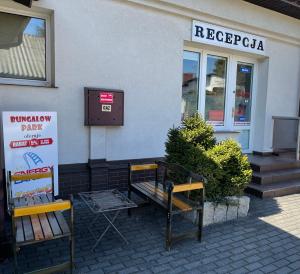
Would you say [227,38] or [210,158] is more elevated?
[227,38]

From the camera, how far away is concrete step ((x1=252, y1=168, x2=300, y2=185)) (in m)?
5.28

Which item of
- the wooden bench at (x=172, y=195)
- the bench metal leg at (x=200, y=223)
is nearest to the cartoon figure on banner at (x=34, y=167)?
the wooden bench at (x=172, y=195)

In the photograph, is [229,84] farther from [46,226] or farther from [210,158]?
[46,226]

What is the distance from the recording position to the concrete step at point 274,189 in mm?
4982

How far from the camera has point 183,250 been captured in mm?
3152

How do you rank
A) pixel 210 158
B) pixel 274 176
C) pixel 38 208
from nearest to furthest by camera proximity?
pixel 38 208, pixel 210 158, pixel 274 176

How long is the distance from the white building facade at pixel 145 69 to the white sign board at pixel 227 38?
0.02 m

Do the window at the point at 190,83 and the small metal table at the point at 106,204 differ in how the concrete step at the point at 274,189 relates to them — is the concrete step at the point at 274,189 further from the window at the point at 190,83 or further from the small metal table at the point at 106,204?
the small metal table at the point at 106,204

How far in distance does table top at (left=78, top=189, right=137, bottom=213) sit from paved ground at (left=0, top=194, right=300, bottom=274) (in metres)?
0.44

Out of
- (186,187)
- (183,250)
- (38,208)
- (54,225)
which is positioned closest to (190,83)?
(186,187)

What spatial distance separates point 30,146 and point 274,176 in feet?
13.8

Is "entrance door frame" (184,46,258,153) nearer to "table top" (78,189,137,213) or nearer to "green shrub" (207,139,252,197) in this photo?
"green shrub" (207,139,252,197)

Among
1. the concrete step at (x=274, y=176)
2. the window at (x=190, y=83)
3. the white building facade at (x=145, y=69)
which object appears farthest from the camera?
the window at (x=190, y=83)

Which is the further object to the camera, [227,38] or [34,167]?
[227,38]
